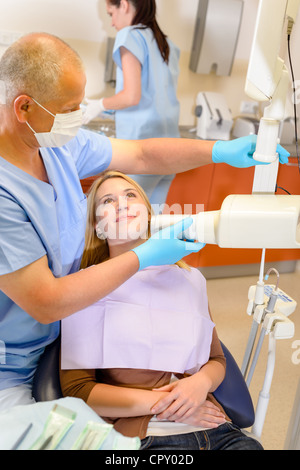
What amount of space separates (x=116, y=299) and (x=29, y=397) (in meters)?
0.37

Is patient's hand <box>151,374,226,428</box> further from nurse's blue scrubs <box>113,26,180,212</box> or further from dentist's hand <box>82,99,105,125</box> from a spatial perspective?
dentist's hand <box>82,99,105,125</box>

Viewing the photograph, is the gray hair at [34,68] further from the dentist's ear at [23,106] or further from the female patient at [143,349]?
the female patient at [143,349]

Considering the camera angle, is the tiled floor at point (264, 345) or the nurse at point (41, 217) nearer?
the nurse at point (41, 217)

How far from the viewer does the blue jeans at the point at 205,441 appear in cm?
114

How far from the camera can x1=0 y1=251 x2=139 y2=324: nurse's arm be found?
1.04 meters

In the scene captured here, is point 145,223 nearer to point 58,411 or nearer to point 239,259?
point 58,411

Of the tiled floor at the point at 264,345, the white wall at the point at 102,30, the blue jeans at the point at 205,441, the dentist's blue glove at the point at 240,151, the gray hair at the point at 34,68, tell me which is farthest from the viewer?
the white wall at the point at 102,30

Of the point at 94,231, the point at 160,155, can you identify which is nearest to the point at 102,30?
the point at 160,155

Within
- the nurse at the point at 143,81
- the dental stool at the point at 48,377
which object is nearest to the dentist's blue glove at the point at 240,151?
the dental stool at the point at 48,377

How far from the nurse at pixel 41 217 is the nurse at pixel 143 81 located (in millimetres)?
1085

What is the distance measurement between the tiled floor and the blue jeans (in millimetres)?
763

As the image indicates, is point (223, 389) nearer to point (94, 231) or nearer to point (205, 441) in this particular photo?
point (205, 441)

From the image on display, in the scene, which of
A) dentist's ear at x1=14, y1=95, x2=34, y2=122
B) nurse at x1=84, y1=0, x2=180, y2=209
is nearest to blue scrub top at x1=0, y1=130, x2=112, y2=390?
dentist's ear at x1=14, y1=95, x2=34, y2=122

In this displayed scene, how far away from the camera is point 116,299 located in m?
1.41
